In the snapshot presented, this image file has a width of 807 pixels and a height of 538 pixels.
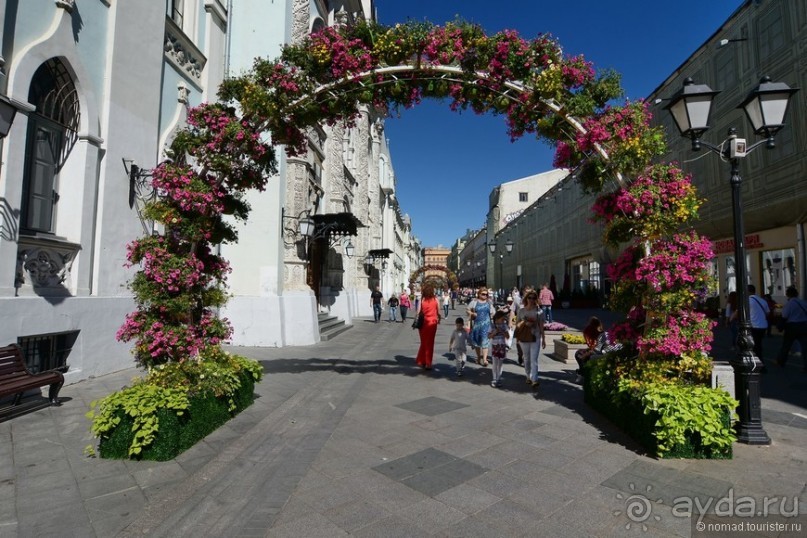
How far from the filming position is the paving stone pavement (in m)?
3.11

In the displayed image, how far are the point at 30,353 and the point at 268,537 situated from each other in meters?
5.96

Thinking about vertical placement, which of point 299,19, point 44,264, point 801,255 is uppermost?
point 299,19

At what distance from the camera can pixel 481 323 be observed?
9.63 metres

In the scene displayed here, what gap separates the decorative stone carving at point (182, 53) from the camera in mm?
9867

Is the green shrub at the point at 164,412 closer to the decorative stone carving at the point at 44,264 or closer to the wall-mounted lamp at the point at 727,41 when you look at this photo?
the decorative stone carving at the point at 44,264

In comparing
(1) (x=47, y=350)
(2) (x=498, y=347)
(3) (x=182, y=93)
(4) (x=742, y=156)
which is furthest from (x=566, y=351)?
(3) (x=182, y=93)

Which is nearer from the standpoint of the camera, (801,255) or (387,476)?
(387,476)

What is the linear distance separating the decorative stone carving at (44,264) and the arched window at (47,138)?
0.38 meters

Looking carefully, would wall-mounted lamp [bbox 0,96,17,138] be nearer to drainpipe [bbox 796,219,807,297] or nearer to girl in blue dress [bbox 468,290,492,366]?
girl in blue dress [bbox 468,290,492,366]

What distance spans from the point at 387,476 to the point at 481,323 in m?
6.07

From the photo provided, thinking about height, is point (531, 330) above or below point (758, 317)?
below

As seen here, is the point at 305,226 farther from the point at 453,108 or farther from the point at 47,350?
the point at 453,108

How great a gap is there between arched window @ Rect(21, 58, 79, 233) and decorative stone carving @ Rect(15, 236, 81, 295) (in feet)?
1.26
